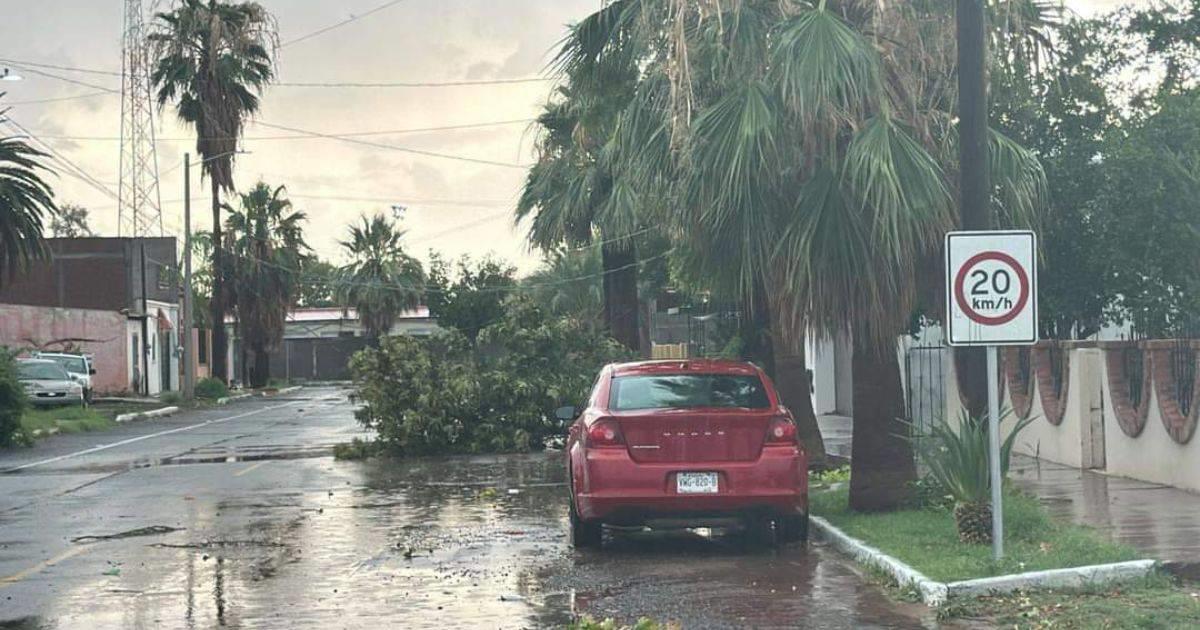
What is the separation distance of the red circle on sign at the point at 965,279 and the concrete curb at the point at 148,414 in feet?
119

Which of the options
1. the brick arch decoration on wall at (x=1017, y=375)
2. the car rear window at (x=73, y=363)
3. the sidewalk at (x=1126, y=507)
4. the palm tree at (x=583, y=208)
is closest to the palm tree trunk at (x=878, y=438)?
the sidewalk at (x=1126, y=507)

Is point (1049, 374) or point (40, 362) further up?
point (40, 362)

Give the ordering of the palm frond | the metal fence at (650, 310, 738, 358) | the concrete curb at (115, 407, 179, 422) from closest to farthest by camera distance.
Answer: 1. the palm frond
2. the metal fence at (650, 310, 738, 358)
3. the concrete curb at (115, 407, 179, 422)

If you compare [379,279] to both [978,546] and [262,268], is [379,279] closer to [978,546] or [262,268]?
[262,268]

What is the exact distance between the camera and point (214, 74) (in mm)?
59312

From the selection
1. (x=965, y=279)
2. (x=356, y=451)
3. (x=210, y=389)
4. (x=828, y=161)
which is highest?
(x=828, y=161)

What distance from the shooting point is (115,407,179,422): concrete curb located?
44.0 m

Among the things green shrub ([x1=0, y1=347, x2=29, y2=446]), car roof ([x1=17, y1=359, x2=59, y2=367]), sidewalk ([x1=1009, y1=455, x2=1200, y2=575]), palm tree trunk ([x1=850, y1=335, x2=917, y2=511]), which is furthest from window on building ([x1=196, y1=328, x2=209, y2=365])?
palm tree trunk ([x1=850, y1=335, x2=917, y2=511])

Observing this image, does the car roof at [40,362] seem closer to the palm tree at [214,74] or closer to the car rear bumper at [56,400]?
the car rear bumper at [56,400]

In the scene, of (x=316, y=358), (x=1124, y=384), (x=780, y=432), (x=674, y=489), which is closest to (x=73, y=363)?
(x=1124, y=384)

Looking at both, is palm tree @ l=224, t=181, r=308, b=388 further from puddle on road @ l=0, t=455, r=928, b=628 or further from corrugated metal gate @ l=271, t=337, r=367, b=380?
puddle on road @ l=0, t=455, r=928, b=628

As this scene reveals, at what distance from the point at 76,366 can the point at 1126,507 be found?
40.2 metres

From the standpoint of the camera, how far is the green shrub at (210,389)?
59.3 m

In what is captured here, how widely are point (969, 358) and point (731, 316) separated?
704 inches
